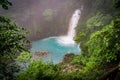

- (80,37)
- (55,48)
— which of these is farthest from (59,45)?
(80,37)

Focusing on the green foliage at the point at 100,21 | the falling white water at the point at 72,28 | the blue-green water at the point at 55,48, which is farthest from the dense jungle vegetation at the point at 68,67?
the falling white water at the point at 72,28

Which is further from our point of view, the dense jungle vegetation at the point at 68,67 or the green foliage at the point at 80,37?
the green foliage at the point at 80,37

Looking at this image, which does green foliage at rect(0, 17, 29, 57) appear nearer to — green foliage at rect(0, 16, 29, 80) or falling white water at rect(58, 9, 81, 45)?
green foliage at rect(0, 16, 29, 80)

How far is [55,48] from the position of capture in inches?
982

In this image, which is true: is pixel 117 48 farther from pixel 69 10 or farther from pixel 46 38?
pixel 69 10

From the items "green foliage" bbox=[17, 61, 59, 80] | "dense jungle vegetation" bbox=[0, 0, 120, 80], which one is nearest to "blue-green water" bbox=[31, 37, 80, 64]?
"dense jungle vegetation" bbox=[0, 0, 120, 80]

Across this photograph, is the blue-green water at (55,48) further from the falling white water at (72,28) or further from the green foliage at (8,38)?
the green foliage at (8,38)

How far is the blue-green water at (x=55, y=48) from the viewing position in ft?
75.5

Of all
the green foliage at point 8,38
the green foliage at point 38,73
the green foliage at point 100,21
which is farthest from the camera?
the green foliage at point 100,21

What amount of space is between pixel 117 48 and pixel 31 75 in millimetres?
4041

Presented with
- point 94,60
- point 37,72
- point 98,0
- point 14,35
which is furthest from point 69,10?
point 14,35

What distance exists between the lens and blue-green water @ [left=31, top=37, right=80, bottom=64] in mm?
23016

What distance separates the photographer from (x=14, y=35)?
233 inches

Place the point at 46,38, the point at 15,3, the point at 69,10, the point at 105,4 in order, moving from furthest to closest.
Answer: the point at 15,3 < the point at 69,10 < the point at 46,38 < the point at 105,4
